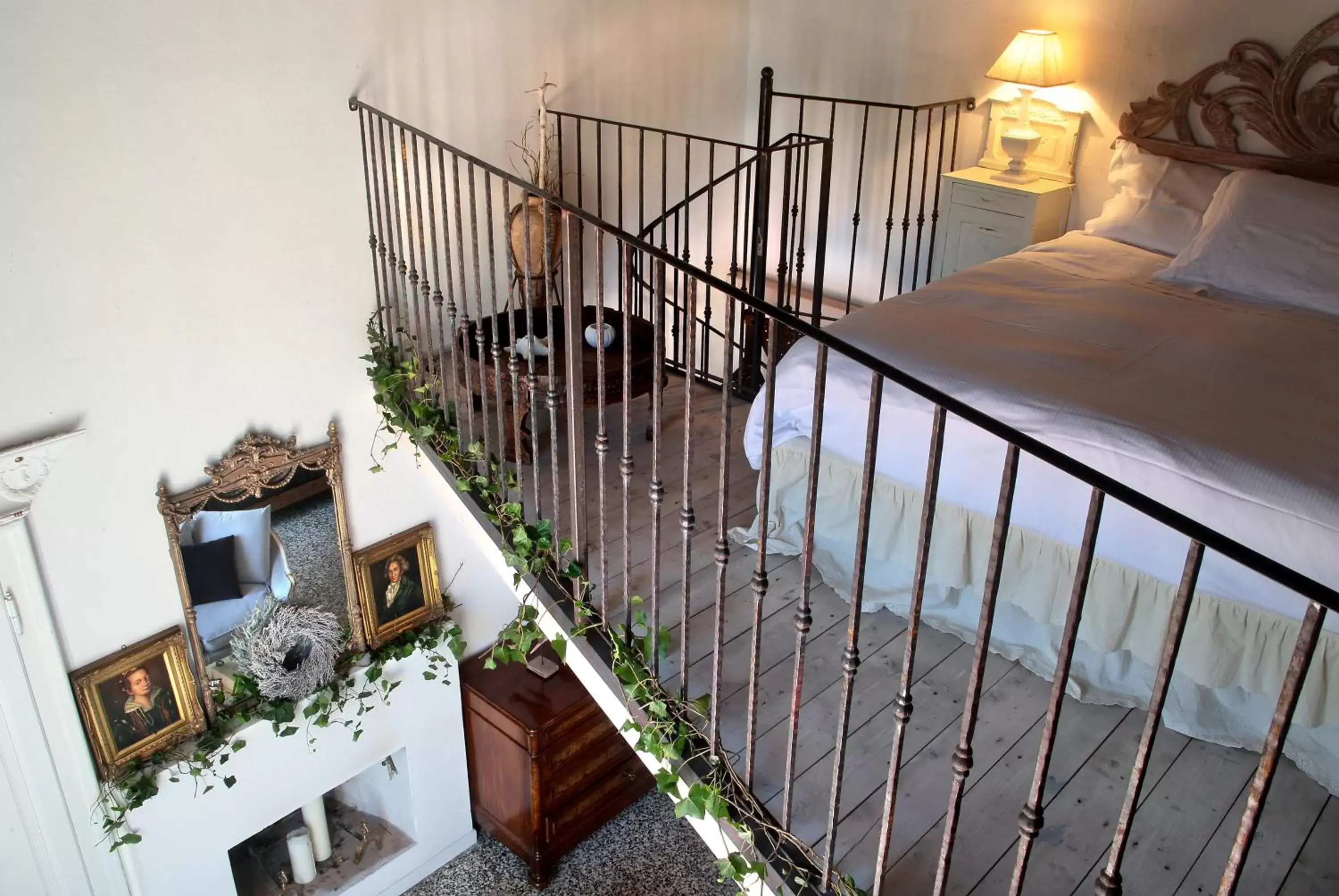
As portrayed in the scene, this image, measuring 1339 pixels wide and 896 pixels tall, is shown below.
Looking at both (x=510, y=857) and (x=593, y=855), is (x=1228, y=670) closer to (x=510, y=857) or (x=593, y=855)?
(x=593, y=855)

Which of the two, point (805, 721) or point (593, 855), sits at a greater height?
point (805, 721)

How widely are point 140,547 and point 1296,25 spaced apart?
191 inches

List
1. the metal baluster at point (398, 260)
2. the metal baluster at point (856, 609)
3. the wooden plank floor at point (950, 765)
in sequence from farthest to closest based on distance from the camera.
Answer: the metal baluster at point (398, 260) → the wooden plank floor at point (950, 765) → the metal baluster at point (856, 609)

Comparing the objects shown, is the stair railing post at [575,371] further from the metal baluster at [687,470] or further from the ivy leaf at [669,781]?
the ivy leaf at [669,781]

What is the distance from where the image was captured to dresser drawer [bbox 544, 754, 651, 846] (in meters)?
4.98

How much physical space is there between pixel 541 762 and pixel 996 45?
4047 mm

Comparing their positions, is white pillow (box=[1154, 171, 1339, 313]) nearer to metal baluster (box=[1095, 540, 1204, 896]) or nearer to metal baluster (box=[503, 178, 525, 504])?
metal baluster (box=[503, 178, 525, 504])

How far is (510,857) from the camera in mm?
5242

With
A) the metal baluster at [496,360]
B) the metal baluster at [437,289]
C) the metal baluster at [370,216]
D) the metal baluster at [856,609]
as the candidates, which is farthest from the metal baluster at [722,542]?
the metal baluster at [370,216]

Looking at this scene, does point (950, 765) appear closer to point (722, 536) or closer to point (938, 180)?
point (722, 536)

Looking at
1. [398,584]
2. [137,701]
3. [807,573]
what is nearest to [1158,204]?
[807,573]

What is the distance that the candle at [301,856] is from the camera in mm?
4727

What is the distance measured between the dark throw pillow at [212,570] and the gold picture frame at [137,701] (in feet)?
0.58

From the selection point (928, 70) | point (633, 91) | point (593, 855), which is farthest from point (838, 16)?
point (593, 855)
